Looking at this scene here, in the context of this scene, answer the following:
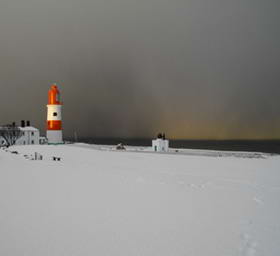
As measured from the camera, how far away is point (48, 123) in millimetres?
41781

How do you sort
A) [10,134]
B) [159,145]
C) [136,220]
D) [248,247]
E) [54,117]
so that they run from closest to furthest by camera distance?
1. [248,247]
2. [136,220]
3. [159,145]
4. [54,117]
5. [10,134]

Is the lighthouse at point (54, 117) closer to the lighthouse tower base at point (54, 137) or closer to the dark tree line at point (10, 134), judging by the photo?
the lighthouse tower base at point (54, 137)

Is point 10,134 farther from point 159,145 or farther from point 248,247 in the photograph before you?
point 248,247

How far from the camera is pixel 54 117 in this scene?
1633 inches

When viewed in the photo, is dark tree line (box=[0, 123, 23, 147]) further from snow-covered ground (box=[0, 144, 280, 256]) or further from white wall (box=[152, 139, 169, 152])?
snow-covered ground (box=[0, 144, 280, 256])

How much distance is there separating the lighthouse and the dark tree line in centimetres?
1222

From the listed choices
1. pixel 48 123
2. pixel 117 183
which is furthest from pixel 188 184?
pixel 48 123

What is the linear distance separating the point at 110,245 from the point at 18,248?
62.0 inches

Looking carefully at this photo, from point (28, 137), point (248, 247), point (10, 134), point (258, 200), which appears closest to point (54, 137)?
point (28, 137)

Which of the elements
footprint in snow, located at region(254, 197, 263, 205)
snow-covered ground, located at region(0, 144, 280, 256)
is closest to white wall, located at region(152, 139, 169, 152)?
snow-covered ground, located at region(0, 144, 280, 256)

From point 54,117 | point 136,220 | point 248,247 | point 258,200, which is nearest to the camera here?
point 248,247

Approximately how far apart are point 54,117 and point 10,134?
14386 mm

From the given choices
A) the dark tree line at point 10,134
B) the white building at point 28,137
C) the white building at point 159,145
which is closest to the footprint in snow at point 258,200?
the white building at point 159,145

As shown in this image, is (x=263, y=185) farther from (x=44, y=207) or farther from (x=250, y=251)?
(x=44, y=207)
